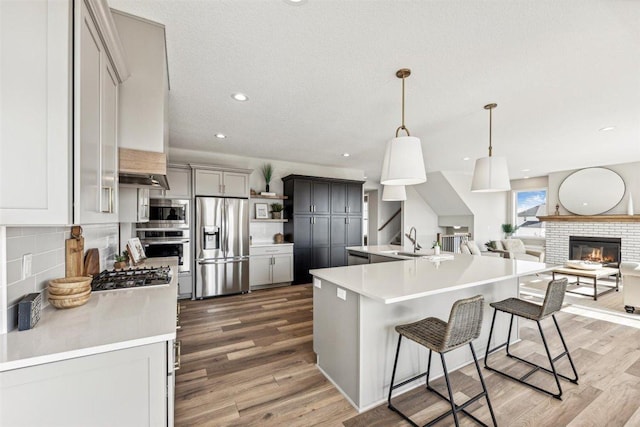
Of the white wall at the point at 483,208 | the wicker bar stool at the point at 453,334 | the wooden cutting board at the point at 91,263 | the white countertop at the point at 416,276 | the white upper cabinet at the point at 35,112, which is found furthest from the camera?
the white wall at the point at 483,208

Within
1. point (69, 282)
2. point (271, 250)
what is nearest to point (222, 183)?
point (271, 250)

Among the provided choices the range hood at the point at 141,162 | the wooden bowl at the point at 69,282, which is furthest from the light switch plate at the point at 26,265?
the range hood at the point at 141,162

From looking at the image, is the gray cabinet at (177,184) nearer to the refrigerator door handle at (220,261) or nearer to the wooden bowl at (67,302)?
the refrigerator door handle at (220,261)

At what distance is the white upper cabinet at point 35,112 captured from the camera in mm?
959

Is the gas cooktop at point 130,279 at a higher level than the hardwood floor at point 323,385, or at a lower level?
higher

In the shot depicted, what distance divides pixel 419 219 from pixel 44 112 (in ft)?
27.0

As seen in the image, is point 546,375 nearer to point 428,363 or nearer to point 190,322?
point 428,363

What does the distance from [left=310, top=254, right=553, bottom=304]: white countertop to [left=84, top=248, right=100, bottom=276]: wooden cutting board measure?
5.33 ft

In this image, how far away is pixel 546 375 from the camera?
7.79 ft

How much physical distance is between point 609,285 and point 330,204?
555 cm

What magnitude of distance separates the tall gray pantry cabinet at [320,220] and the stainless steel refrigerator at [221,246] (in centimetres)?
103

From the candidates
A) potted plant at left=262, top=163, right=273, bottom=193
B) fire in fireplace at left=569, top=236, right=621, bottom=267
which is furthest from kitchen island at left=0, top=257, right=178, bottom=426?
fire in fireplace at left=569, top=236, right=621, bottom=267

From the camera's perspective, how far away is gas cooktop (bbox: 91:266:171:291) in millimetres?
1887

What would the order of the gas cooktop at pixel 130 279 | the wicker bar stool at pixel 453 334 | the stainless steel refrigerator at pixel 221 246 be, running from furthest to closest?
the stainless steel refrigerator at pixel 221 246
the gas cooktop at pixel 130 279
the wicker bar stool at pixel 453 334
